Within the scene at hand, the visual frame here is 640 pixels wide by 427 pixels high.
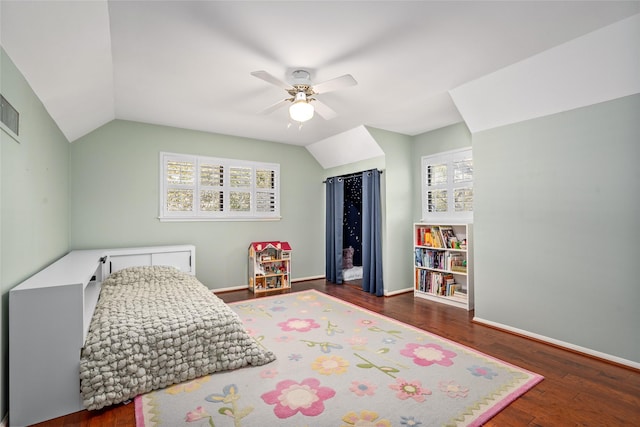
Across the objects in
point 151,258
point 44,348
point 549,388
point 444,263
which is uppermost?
point 151,258

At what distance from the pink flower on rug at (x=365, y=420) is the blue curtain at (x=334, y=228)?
3.46 metres

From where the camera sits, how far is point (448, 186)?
4.39 metres

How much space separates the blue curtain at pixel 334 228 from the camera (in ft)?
17.4

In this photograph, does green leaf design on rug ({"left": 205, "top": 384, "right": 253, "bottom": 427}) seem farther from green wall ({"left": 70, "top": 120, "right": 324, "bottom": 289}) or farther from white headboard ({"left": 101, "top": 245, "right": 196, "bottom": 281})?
green wall ({"left": 70, "top": 120, "right": 324, "bottom": 289})

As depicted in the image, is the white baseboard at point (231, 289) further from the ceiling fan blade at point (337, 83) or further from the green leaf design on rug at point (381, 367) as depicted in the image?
the ceiling fan blade at point (337, 83)

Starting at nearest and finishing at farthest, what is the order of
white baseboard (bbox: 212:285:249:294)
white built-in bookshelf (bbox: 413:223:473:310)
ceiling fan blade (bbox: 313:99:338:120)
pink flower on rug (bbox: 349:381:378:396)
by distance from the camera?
1. pink flower on rug (bbox: 349:381:378:396)
2. ceiling fan blade (bbox: 313:99:338:120)
3. white built-in bookshelf (bbox: 413:223:473:310)
4. white baseboard (bbox: 212:285:249:294)

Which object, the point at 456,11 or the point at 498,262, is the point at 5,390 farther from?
the point at 498,262

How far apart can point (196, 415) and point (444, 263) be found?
3442mm

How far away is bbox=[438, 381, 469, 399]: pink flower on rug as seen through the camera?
199 cm

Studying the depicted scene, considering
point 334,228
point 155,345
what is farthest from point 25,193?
point 334,228

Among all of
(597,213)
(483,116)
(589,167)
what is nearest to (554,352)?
(597,213)

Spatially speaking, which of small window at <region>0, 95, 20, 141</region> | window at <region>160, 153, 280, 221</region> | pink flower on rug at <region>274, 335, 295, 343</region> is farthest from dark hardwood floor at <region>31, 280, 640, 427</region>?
window at <region>160, 153, 280, 221</region>

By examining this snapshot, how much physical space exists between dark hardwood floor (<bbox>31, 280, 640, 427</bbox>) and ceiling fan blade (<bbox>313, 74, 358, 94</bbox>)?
2.41 metres

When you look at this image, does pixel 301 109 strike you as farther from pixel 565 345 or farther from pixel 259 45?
pixel 565 345
